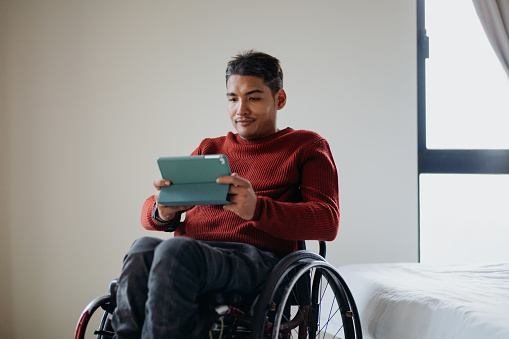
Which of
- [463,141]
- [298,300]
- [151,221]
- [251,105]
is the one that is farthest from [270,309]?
[463,141]

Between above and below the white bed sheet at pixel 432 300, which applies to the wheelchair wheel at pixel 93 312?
above

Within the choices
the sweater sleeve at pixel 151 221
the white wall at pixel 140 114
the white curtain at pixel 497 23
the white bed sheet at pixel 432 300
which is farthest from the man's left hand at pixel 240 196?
the white curtain at pixel 497 23

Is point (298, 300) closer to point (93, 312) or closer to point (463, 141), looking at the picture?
point (93, 312)

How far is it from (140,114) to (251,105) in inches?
44.2

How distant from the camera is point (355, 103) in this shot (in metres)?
2.70

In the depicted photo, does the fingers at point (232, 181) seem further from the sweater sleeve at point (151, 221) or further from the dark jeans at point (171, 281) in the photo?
the sweater sleeve at point (151, 221)

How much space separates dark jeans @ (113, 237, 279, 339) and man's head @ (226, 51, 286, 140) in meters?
0.51

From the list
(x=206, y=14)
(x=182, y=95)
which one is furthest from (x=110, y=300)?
(x=206, y=14)

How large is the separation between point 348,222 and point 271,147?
1176mm

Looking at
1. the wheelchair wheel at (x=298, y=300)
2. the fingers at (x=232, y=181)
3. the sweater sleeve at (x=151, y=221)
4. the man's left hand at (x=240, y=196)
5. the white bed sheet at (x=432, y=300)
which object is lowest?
the white bed sheet at (x=432, y=300)

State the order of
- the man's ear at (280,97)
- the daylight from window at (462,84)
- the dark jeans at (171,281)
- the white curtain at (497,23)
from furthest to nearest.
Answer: the daylight from window at (462,84) < the white curtain at (497,23) < the man's ear at (280,97) < the dark jeans at (171,281)

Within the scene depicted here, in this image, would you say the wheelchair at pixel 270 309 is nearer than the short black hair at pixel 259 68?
Yes

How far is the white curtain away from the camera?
2.75m

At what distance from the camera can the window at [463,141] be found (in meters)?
2.84
